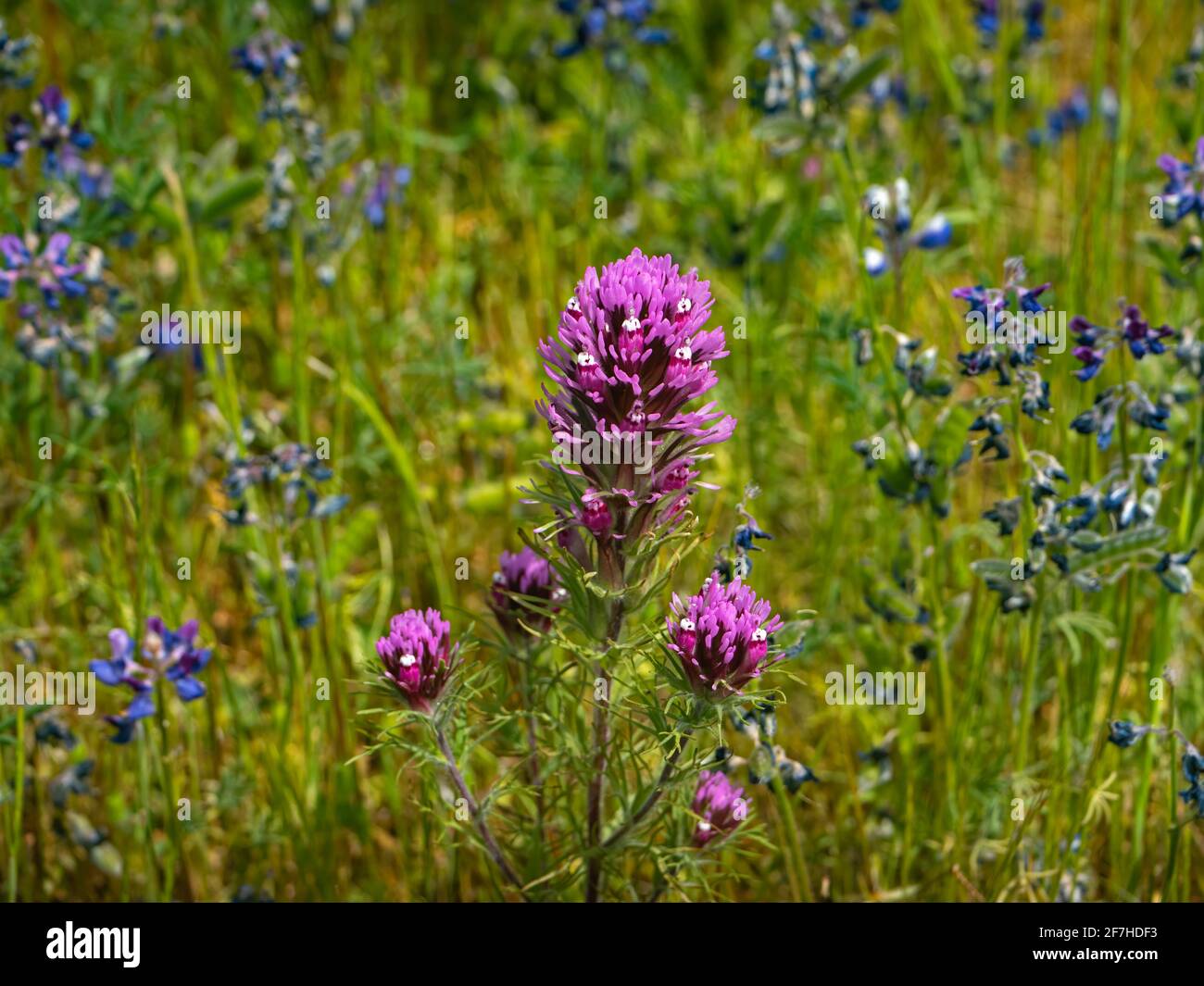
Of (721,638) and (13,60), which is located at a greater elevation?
(13,60)

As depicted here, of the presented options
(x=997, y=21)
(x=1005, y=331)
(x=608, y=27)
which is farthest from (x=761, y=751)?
(x=997, y=21)

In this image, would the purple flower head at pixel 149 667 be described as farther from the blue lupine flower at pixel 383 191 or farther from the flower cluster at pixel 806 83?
the flower cluster at pixel 806 83

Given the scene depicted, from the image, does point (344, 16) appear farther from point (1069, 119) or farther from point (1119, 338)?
point (1119, 338)

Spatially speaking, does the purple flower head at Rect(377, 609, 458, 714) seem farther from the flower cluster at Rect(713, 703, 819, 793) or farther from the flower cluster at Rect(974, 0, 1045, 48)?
the flower cluster at Rect(974, 0, 1045, 48)

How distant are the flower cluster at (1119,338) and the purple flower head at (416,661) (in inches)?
53.7

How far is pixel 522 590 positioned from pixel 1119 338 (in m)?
1.25

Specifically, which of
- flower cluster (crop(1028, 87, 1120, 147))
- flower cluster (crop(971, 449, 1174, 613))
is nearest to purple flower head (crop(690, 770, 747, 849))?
flower cluster (crop(971, 449, 1174, 613))

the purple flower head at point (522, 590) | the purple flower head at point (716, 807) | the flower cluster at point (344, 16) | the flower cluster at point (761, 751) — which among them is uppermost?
the flower cluster at point (344, 16)

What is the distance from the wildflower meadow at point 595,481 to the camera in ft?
8.23

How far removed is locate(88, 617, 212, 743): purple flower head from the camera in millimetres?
2840

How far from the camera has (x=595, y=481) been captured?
2188mm

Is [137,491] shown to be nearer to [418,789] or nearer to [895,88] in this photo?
[418,789]

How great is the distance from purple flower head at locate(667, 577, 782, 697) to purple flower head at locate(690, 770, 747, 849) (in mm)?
447

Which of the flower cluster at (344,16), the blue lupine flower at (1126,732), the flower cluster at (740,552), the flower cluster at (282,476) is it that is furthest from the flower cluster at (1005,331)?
the flower cluster at (344,16)
